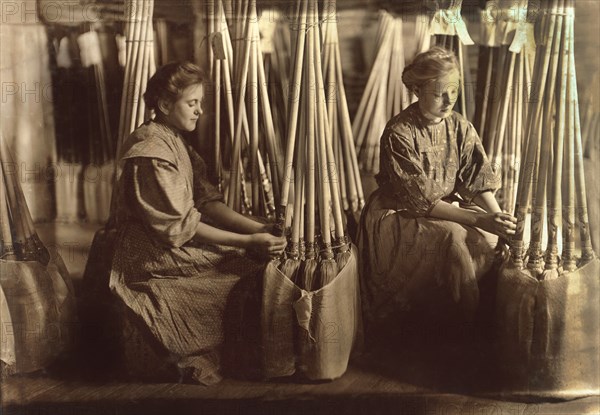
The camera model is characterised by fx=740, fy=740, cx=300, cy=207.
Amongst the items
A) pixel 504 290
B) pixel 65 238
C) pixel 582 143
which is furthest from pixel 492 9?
pixel 65 238

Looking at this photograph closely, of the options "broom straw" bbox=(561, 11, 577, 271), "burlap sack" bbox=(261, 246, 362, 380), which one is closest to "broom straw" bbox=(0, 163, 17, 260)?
"burlap sack" bbox=(261, 246, 362, 380)

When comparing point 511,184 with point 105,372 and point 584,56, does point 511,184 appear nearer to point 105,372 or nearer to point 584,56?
point 584,56

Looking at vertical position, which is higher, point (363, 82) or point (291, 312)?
point (363, 82)

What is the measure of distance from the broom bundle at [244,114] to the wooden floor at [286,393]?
432 millimetres

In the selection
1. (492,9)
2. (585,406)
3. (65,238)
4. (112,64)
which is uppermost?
(492,9)

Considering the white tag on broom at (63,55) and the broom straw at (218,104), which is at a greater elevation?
the white tag on broom at (63,55)

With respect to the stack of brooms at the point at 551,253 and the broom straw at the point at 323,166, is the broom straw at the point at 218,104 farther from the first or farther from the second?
the stack of brooms at the point at 551,253

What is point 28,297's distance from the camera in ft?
6.91

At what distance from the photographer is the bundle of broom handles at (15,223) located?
6.81 ft

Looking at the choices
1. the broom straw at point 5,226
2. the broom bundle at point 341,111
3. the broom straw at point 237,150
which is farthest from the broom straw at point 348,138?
the broom straw at point 5,226

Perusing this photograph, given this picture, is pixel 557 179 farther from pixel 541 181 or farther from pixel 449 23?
pixel 449 23

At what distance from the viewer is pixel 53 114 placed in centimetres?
205

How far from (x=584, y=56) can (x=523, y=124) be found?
Result: 0.25 meters

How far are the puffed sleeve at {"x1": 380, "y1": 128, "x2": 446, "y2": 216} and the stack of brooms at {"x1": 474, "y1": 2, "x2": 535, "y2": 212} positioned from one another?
194 mm
